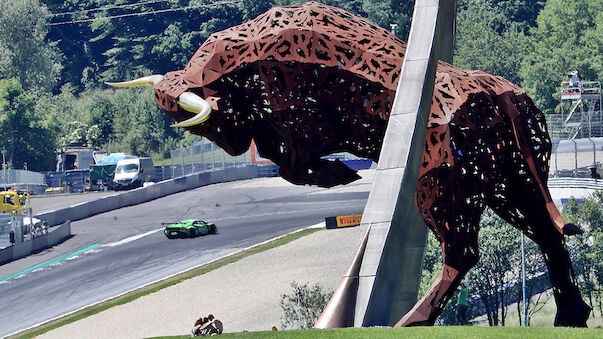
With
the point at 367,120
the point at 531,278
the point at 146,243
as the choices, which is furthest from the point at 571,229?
the point at 146,243

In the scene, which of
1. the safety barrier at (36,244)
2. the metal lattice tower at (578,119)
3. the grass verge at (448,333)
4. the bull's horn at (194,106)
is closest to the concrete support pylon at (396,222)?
the grass verge at (448,333)

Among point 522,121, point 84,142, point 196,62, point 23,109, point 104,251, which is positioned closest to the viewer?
point 522,121

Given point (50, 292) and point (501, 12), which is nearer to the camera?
point (50, 292)

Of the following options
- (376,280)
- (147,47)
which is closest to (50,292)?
(376,280)

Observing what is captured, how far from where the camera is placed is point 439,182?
67.6ft

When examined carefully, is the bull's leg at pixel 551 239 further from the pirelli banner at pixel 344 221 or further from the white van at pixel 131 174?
the white van at pixel 131 174

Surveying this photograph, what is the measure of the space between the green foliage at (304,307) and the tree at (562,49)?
188ft

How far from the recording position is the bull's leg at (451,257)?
20312 mm

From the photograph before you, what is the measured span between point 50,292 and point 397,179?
26.0 meters

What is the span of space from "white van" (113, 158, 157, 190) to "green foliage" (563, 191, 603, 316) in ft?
104

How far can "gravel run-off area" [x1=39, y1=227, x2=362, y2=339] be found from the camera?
124ft

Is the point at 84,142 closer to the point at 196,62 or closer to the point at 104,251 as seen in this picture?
the point at 104,251

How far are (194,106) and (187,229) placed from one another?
1107 inches

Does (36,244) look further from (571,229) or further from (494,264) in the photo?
(571,229)
